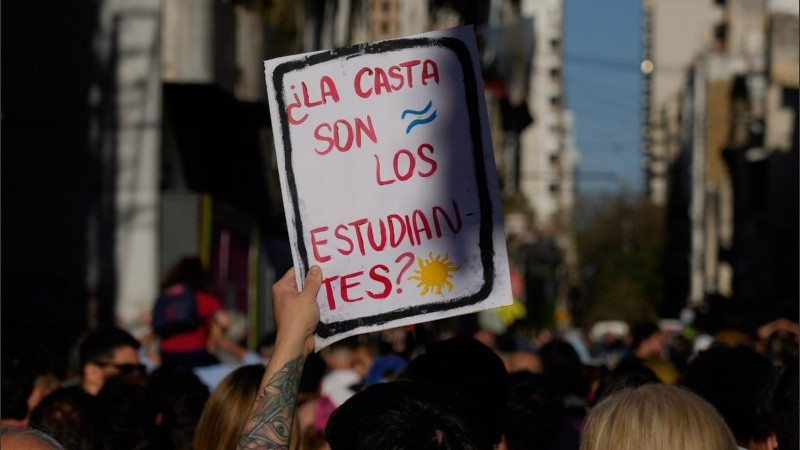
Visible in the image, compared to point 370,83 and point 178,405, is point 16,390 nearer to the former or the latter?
point 178,405

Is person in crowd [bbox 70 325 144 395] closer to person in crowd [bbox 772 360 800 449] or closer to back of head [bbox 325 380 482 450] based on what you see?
person in crowd [bbox 772 360 800 449]

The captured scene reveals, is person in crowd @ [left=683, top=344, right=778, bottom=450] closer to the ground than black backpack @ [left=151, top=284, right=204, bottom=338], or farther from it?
farther from it

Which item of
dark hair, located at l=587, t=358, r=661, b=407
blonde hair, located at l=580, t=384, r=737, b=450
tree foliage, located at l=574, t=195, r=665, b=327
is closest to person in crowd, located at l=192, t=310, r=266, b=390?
dark hair, located at l=587, t=358, r=661, b=407

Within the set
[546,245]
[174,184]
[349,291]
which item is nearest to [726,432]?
[349,291]

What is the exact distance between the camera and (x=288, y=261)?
15898 mm

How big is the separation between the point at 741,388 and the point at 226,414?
1.83m

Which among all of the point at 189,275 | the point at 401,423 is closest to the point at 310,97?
the point at 401,423

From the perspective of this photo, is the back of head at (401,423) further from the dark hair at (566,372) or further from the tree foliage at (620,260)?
the tree foliage at (620,260)

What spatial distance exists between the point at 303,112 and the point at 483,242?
2.29ft

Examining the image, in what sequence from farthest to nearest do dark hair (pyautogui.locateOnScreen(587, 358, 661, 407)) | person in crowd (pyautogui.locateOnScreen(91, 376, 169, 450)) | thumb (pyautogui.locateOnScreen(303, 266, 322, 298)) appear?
dark hair (pyautogui.locateOnScreen(587, 358, 661, 407))
person in crowd (pyautogui.locateOnScreen(91, 376, 169, 450))
thumb (pyautogui.locateOnScreen(303, 266, 322, 298))

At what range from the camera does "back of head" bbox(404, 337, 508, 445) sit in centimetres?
521

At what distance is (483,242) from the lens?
16.2 feet

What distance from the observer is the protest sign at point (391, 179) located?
15.5 ft

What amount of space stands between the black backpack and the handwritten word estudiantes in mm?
4603
